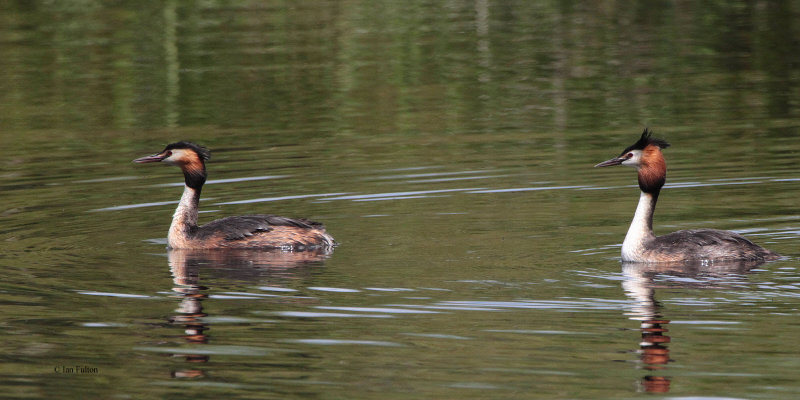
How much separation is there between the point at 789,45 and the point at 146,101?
41.5ft

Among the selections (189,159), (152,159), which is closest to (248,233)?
(189,159)

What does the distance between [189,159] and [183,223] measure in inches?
36.2

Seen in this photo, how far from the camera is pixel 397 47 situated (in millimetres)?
29438

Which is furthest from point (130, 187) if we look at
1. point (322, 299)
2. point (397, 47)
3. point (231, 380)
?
point (397, 47)

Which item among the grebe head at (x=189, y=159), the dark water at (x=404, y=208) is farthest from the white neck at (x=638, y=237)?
the grebe head at (x=189, y=159)

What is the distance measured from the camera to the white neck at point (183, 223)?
13.8 metres

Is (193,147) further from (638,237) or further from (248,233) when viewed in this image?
(638,237)

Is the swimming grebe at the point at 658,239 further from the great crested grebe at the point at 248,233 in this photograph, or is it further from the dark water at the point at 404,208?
the great crested grebe at the point at 248,233

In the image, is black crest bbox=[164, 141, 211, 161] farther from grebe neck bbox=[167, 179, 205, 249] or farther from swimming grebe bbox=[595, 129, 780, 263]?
swimming grebe bbox=[595, 129, 780, 263]

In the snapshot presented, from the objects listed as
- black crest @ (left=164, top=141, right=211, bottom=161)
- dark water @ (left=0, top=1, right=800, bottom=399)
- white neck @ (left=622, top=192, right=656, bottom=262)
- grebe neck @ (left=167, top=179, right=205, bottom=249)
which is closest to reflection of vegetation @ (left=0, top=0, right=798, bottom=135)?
dark water @ (left=0, top=1, right=800, bottom=399)

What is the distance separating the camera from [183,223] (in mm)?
13961

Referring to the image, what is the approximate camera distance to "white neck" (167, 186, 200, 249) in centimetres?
1383

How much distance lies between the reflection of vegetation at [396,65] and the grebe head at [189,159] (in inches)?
236

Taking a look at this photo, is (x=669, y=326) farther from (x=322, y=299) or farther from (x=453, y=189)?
(x=453, y=189)
